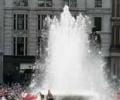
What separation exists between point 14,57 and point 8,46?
138 cm

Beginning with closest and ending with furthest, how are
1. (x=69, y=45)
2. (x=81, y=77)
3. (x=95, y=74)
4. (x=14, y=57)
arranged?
(x=81, y=77) → (x=69, y=45) → (x=95, y=74) → (x=14, y=57)

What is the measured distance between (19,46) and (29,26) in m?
2.55

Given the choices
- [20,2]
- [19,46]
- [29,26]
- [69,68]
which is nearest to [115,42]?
[29,26]

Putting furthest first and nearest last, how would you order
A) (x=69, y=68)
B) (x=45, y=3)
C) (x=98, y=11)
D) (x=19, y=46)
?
(x=98, y=11)
(x=45, y=3)
(x=19, y=46)
(x=69, y=68)

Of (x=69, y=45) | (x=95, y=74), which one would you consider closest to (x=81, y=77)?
(x=69, y=45)

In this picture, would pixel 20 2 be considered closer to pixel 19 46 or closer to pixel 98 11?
pixel 19 46

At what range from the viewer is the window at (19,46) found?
73438 mm

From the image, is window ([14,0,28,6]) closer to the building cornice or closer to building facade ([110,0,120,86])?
the building cornice

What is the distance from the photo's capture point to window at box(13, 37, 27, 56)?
73.4 meters

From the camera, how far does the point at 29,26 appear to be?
74.3 metres

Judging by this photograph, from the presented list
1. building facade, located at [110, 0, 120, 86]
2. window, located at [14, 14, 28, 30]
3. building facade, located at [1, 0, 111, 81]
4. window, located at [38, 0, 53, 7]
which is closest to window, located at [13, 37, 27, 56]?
building facade, located at [1, 0, 111, 81]

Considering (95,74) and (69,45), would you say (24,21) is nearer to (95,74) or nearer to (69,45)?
(95,74)

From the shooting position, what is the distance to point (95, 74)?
49062 millimetres

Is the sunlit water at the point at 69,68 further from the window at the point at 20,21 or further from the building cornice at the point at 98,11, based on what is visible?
the building cornice at the point at 98,11
